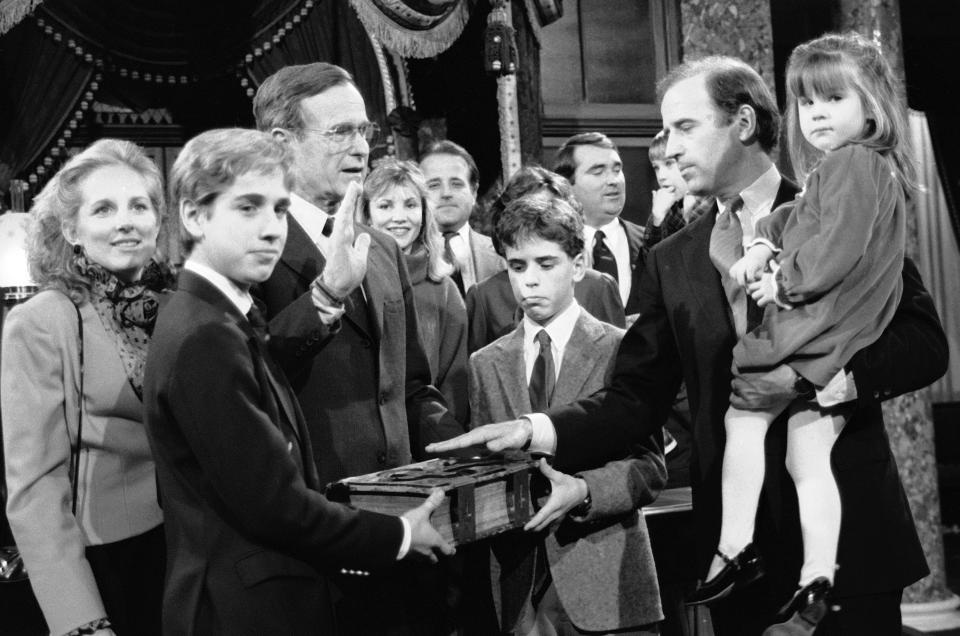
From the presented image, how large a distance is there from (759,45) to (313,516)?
4320 millimetres

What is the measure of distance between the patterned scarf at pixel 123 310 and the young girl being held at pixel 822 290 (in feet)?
4.30

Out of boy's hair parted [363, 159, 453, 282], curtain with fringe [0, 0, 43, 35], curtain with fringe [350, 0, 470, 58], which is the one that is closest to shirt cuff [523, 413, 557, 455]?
boy's hair parted [363, 159, 453, 282]

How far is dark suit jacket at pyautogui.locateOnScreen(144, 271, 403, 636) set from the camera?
1795 millimetres

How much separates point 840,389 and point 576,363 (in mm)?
817

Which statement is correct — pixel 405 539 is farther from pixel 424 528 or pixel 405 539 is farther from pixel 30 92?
pixel 30 92

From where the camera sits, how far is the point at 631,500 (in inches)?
101

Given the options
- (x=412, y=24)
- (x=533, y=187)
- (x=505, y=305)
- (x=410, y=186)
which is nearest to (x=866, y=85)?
(x=505, y=305)

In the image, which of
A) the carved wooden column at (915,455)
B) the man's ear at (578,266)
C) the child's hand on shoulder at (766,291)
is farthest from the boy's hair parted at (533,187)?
the carved wooden column at (915,455)

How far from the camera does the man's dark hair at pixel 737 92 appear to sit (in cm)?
234

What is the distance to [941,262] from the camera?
35.0 feet

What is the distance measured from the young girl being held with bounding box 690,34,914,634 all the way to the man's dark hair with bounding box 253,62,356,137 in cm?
100

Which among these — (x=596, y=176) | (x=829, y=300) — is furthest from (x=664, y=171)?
(x=829, y=300)

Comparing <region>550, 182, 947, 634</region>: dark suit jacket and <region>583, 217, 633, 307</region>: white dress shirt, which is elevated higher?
<region>583, 217, 633, 307</region>: white dress shirt

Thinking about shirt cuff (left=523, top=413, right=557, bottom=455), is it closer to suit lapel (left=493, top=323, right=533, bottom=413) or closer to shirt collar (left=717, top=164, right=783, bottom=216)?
suit lapel (left=493, top=323, right=533, bottom=413)
